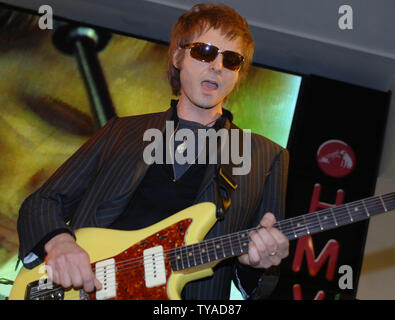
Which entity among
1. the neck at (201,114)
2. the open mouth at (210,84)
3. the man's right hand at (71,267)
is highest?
the open mouth at (210,84)

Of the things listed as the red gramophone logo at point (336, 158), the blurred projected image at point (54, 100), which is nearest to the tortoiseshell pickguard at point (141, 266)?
the blurred projected image at point (54, 100)

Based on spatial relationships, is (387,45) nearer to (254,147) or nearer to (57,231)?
(254,147)

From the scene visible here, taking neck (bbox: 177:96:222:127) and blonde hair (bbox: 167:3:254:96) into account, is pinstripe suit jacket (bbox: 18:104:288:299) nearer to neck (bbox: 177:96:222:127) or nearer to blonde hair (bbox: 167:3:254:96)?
neck (bbox: 177:96:222:127)

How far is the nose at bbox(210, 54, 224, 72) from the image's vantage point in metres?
2.11

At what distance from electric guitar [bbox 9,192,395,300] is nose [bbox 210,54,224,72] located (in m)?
0.65

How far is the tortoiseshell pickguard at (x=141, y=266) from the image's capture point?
1.70 meters

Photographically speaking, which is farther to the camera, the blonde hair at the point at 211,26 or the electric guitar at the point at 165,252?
the blonde hair at the point at 211,26

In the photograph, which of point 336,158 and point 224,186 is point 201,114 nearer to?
point 224,186

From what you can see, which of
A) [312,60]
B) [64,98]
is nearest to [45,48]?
[64,98]

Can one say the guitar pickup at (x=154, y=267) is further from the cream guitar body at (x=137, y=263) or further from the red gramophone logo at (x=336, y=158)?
the red gramophone logo at (x=336, y=158)

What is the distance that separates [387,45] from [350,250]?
1949 mm

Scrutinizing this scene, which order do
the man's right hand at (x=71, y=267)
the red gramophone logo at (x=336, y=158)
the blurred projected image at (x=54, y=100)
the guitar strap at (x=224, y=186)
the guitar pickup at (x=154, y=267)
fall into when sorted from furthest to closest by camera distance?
the red gramophone logo at (x=336, y=158), the blurred projected image at (x=54, y=100), the guitar strap at (x=224, y=186), the guitar pickup at (x=154, y=267), the man's right hand at (x=71, y=267)

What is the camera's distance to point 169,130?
2158mm
